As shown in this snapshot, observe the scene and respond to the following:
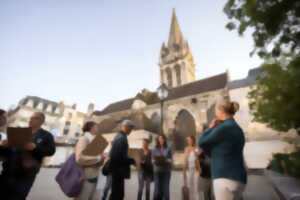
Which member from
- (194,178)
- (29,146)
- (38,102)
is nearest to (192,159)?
(194,178)

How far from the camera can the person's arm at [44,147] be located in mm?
2508

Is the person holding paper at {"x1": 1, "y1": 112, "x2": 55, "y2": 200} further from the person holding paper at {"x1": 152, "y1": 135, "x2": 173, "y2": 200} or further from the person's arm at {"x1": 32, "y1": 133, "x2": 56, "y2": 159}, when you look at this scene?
the person holding paper at {"x1": 152, "y1": 135, "x2": 173, "y2": 200}

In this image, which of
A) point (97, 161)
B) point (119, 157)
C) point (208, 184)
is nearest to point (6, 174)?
point (97, 161)

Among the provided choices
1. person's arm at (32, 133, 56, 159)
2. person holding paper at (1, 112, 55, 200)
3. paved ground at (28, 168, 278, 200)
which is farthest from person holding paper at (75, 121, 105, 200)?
paved ground at (28, 168, 278, 200)

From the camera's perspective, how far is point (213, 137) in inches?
78.0

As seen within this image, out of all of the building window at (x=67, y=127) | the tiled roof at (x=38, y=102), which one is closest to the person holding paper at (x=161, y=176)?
the building window at (x=67, y=127)

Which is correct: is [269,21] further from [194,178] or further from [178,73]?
[178,73]

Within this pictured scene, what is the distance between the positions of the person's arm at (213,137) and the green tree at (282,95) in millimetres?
5318

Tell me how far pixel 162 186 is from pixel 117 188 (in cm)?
150

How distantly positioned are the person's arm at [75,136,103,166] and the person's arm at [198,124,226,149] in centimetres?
197

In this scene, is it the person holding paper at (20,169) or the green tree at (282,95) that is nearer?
the person holding paper at (20,169)

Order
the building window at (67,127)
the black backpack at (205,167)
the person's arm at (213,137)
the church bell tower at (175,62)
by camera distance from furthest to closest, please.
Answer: the building window at (67,127), the church bell tower at (175,62), the black backpack at (205,167), the person's arm at (213,137)

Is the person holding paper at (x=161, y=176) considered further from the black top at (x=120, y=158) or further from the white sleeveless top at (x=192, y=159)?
the black top at (x=120, y=158)

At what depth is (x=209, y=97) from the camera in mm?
20891
